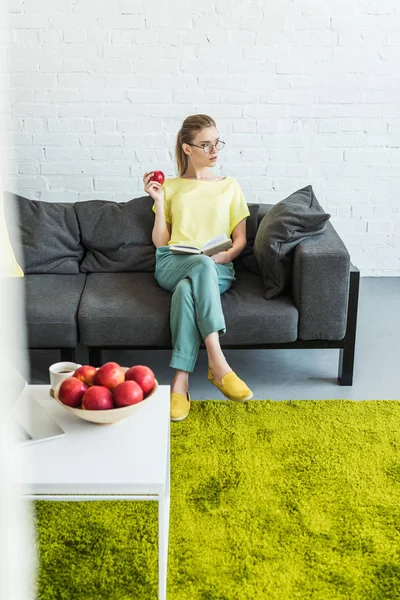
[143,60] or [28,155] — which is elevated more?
[143,60]

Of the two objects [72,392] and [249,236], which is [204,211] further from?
[72,392]

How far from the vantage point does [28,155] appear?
3.80m

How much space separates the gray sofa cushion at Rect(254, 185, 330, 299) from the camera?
108 inches

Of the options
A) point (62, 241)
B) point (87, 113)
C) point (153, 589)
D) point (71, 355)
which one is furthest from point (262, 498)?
point (87, 113)

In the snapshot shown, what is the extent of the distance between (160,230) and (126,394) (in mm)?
1488

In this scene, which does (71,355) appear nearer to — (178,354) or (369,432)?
(178,354)

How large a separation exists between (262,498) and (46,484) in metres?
0.82

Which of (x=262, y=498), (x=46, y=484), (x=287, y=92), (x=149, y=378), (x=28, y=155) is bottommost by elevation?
(x=262, y=498)

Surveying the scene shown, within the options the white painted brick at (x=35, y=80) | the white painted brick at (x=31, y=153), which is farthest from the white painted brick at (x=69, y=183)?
the white painted brick at (x=35, y=80)

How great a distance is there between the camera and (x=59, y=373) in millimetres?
1771

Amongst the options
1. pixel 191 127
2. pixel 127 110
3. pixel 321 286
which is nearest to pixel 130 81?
pixel 127 110

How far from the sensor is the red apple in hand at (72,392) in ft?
5.26

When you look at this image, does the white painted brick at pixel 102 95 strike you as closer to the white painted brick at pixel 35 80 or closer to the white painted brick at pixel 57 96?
the white painted brick at pixel 57 96

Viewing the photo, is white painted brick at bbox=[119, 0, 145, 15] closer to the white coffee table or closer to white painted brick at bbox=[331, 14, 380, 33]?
white painted brick at bbox=[331, 14, 380, 33]
